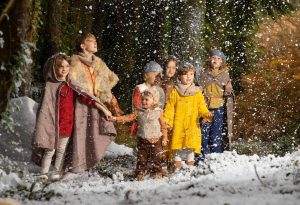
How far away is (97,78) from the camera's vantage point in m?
9.11

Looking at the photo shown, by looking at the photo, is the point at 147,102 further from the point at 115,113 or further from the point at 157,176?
the point at 115,113

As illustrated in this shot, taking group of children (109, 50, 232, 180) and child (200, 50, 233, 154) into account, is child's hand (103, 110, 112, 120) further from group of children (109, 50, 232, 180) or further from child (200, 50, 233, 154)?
child (200, 50, 233, 154)

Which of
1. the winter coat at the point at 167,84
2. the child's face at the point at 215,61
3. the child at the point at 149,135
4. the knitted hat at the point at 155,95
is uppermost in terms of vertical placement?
the child's face at the point at 215,61

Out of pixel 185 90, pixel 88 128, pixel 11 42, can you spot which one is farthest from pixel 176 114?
pixel 11 42

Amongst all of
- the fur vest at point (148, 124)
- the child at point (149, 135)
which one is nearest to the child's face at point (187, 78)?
the child at point (149, 135)

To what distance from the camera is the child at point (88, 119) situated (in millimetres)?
8758

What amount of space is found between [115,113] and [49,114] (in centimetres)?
136

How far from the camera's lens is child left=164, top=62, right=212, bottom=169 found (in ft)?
28.6

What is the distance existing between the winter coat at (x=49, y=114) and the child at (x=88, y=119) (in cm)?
42

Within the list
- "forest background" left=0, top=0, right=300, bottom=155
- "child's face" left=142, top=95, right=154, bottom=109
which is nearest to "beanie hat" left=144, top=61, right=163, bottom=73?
"child's face" left=142, top=95, right=154, bottom=109

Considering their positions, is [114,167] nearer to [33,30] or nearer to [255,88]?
[33,30]

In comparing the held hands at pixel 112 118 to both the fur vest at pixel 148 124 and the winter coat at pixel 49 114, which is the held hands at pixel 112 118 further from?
the winter coat at pixel 49 114

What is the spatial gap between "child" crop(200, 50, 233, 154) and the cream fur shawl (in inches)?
60.9

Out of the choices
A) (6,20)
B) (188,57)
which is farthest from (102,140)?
(6,20)
